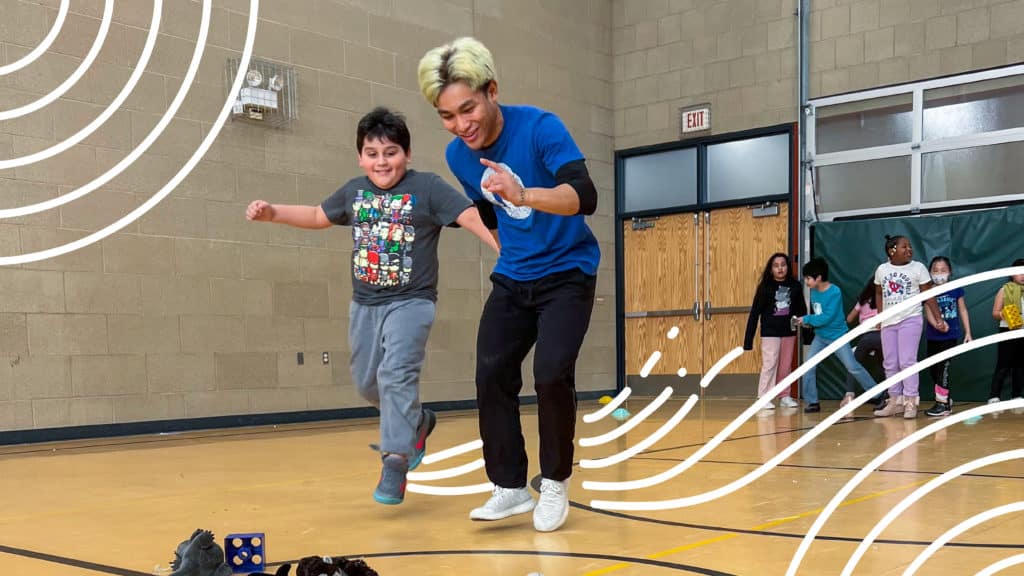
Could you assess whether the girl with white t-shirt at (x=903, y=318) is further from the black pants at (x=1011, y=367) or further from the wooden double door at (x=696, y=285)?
the wooden double door at (x=696, y=285)

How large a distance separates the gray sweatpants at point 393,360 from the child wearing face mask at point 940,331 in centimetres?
554

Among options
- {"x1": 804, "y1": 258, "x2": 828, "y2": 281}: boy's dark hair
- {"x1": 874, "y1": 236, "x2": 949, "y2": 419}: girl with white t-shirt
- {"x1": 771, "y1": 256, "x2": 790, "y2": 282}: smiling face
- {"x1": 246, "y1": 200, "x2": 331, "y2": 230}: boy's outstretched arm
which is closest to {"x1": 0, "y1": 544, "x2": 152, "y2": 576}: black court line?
{"x1": 246, "y1": 200, "x2": 331, "y2": 230}: boy's outstretched arm

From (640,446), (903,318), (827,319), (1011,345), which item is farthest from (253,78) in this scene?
(1011,345)

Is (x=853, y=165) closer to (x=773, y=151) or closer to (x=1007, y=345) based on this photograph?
(x=773, y=151)

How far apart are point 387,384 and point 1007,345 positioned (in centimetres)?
703

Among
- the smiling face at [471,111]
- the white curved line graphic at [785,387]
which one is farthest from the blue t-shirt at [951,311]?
the smiling face at [471,111]

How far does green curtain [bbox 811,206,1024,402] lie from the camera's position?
976 centimetres

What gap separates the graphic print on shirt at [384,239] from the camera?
3646 mm

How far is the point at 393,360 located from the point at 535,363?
0.70 m

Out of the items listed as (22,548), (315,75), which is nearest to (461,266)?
(315,75)

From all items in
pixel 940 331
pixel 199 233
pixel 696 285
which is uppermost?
pixel 199 233

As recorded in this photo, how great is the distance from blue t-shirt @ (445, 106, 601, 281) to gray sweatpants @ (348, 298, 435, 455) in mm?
541

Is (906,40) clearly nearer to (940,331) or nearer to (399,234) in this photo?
(940,331)

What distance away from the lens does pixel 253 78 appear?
27.4 feet
